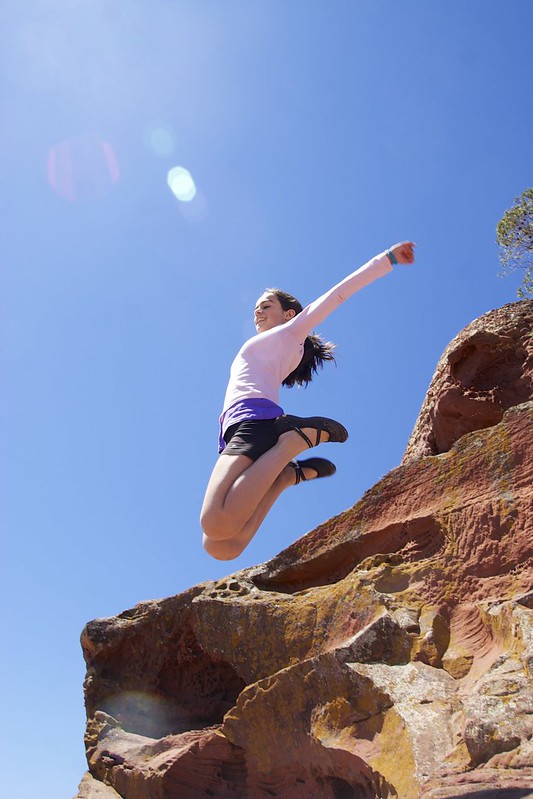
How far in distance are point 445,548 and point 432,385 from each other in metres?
3.59

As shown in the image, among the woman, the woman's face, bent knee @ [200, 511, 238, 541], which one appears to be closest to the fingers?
the woman

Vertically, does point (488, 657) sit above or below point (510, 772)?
above

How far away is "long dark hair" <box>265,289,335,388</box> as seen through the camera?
23.8 ft

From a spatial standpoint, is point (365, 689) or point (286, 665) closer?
point (365, 689)

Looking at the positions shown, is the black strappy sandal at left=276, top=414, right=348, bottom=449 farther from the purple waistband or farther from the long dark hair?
the long dark hair

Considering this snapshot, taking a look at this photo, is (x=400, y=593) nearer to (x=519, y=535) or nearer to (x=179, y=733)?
(x=519, y=535)

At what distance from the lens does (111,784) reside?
8234 mm

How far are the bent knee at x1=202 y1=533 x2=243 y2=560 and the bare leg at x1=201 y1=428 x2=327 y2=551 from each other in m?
0.07

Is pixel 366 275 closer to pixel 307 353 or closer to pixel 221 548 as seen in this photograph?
pixel 307 353

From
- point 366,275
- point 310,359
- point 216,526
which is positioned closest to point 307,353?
point 310,359

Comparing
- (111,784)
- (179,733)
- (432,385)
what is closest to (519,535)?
(432,385)

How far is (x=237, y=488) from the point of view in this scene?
530 centimetres

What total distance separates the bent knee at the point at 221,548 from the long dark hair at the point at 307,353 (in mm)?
2219

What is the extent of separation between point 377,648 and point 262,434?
216 centimetres
